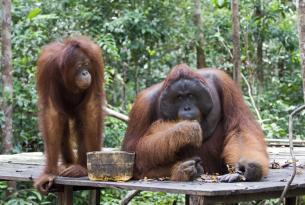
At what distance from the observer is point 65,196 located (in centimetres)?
405

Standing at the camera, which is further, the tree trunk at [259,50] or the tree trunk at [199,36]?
the tree trunk at [259,50]

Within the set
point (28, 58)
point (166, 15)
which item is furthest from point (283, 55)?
point (28, 58)

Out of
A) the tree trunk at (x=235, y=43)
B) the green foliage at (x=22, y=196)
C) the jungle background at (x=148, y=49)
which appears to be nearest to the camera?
the green foliage at (x=22, y=196)

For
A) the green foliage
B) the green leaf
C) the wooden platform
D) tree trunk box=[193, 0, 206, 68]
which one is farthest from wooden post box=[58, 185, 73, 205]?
tree trunk box=[193, 0, 206, 68]

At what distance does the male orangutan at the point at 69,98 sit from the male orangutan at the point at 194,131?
0.83ft

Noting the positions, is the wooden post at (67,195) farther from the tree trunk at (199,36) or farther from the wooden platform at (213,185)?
the tree trunk at (199,36)

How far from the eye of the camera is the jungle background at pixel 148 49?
6.48 meters

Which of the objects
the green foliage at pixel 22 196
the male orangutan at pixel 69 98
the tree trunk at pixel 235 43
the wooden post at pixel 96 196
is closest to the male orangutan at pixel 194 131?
the male orangutan at pixel 69 98

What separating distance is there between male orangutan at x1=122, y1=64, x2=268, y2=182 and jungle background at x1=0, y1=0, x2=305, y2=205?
211 cm

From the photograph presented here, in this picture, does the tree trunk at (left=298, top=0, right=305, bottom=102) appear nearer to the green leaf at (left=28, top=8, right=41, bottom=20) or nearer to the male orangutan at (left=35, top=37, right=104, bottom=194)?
the male orangutan at (left=35, top=37, right=104, bottom=194)

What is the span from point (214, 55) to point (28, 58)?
314 cm

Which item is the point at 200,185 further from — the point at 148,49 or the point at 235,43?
the point at 148,49

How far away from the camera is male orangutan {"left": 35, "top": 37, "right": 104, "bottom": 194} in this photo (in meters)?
3.80

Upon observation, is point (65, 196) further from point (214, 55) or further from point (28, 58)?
point (214, 55)
